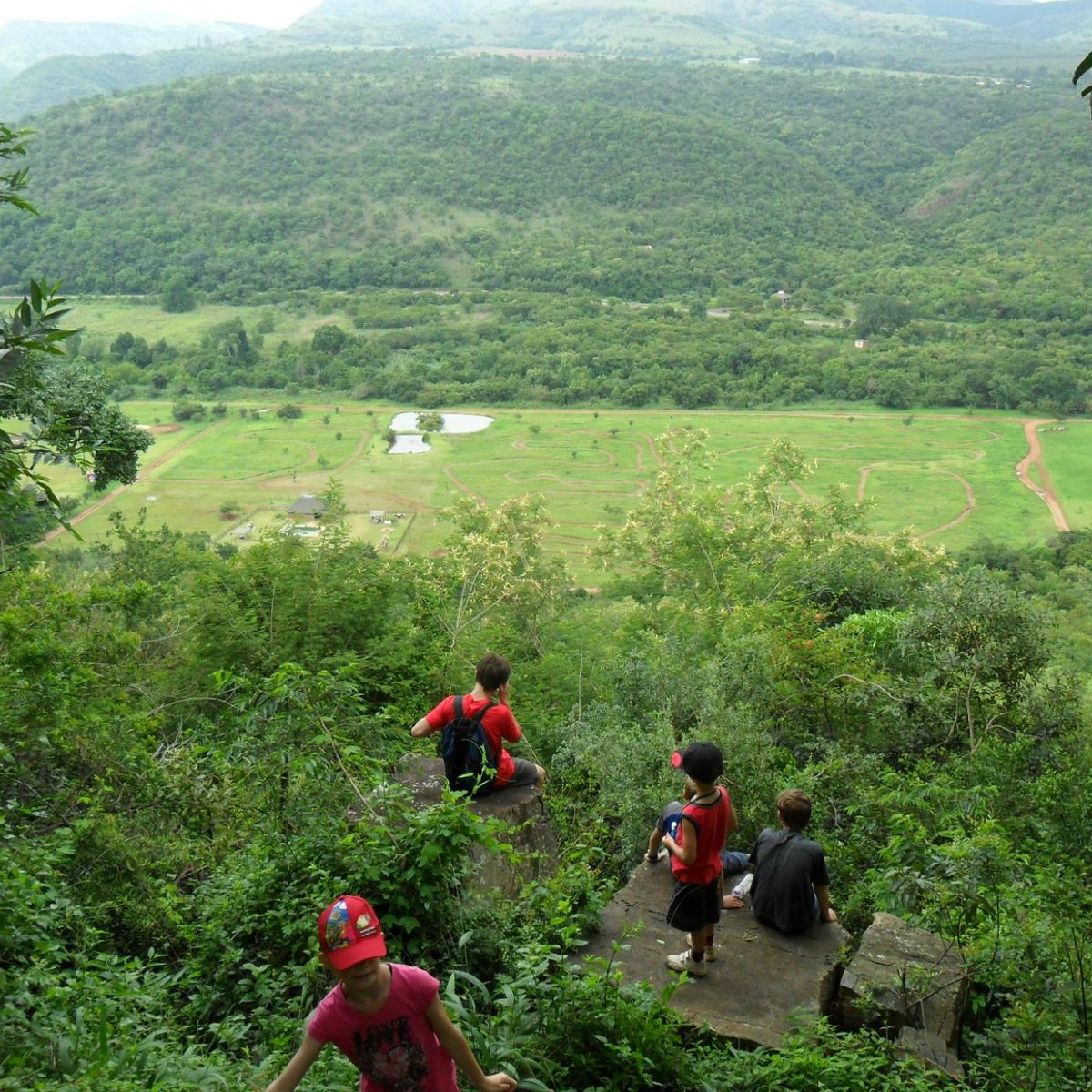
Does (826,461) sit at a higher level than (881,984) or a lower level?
lower

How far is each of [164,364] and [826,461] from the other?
1701 inches

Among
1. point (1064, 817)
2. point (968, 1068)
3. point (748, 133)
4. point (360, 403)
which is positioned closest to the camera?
point (968, 1068)

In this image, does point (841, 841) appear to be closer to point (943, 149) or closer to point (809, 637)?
point (809, 637)

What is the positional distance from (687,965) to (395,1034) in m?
2.19

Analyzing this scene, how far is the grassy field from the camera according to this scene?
4491 centimetres

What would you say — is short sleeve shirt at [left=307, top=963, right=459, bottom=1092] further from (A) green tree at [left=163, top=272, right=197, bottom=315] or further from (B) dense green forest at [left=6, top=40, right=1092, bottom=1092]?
(A) green tree at [left=163, top=272, right=197, bottom=315]

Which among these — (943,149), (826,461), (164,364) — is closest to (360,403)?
(164,364)

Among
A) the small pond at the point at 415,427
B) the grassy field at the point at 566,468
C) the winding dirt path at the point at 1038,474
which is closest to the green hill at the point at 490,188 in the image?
the small pond at the point at 415,427

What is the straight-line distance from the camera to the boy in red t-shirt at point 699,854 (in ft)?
14.8

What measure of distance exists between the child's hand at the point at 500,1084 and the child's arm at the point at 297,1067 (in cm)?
48

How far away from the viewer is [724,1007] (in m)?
4.45

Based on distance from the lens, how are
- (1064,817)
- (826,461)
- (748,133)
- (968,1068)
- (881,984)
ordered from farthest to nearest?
(748,133) < (826,461) < (1064,817) < (881,984) < (968,1068)

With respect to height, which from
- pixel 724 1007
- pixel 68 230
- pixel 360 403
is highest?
pixel 724 1007

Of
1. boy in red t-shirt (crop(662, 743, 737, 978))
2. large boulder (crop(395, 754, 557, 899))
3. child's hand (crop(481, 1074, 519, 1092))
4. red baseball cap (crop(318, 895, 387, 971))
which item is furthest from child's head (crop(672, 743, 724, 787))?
red baseball cap (crop(318, 895, 387, 971))
